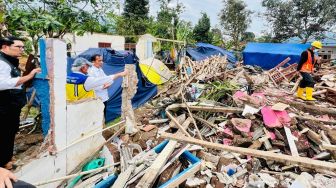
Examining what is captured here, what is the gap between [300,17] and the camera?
80.6 ft

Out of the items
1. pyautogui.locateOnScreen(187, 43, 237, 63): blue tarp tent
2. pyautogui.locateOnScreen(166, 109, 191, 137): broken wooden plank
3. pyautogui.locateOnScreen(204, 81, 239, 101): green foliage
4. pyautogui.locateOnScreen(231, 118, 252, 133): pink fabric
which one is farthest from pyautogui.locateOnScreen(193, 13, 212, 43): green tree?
pyautogui.locateOnScreen(231, 118, 252, 133): pink fabric

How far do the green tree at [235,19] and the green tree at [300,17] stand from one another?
8.87ft

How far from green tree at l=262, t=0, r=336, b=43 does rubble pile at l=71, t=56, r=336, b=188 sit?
60.0ft

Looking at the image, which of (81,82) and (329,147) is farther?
(329,147)

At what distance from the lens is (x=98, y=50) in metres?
10.5

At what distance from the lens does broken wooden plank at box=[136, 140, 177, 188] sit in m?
3.68

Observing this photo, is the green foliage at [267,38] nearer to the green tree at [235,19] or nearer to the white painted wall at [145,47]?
the green tree at [235,19]

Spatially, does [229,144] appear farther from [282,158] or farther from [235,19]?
[235,19]

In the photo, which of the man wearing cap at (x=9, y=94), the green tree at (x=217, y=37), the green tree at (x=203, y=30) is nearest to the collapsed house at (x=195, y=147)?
the man wearing cap at (x=9, y=94)

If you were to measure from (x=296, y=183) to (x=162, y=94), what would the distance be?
6.60 meters

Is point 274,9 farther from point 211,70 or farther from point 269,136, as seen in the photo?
point 269,136

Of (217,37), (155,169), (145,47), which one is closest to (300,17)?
(217,37)

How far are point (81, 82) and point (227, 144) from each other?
10.1 feet

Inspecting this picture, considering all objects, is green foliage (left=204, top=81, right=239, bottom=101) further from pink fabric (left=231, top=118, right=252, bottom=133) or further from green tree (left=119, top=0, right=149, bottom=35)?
green tree (left=119, top=0, right=149, bottom=35)
